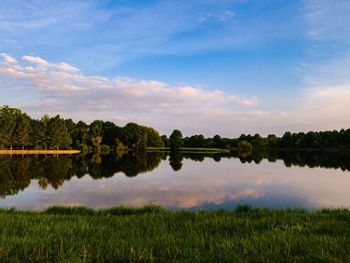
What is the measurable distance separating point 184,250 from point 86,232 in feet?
9.71

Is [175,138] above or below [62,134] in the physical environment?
below

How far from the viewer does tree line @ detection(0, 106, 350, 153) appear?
74.7 metres

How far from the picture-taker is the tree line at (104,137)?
74688mm

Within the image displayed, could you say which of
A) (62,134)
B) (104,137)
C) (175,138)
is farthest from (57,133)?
(175,138)

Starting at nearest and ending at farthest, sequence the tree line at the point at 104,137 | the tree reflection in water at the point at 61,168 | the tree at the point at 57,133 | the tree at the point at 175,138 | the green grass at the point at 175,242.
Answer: the green grass at the point at 175,242 → the tree reflection in water at the point at 61,168 → the tree line at the point at 104,137 → the tree at the point at 57,133 → the tree at the point at 175,138

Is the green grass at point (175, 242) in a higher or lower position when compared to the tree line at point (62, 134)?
lower

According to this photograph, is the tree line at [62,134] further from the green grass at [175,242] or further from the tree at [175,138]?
the green grass at [175,242]

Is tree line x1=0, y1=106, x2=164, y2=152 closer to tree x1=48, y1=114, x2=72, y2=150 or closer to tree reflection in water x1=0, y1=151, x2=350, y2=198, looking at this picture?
tree x1=48, y1=114, x2=72, y2=150

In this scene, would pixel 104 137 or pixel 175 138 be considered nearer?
pixel 104 137

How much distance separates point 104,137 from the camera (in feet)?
404

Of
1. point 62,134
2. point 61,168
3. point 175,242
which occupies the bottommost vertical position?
point 61,168

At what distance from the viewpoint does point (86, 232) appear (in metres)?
6.11

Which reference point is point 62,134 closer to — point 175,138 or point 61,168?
point 61,168

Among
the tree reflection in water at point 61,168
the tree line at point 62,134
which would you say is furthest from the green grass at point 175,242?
the tree line at point 62,134
